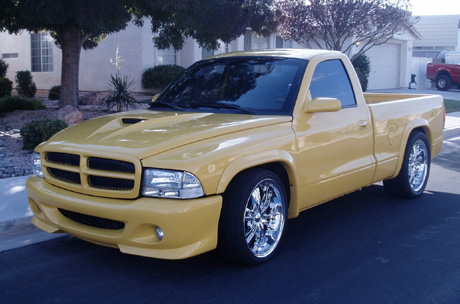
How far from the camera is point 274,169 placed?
16.6 ft

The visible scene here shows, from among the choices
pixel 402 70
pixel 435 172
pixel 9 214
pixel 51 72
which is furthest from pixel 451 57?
pixel 9 214

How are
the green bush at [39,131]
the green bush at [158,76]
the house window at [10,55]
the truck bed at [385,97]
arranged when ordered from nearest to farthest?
1. the truck bed at [385,97]
2. the green bush at [39,131]
3. the green bush at [158,76]
4. the house window at [10,55]

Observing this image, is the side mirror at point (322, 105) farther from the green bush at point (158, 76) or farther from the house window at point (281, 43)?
the house window at point (281, 43)

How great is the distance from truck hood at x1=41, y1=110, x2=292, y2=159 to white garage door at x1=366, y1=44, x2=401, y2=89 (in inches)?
946

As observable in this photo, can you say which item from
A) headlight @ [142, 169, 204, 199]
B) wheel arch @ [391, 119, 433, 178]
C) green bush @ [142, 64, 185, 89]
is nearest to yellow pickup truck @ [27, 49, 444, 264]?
headlight @ [142, 169, 204, 199]

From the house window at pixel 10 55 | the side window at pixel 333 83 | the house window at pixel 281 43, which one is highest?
the house window at pixel 281 43

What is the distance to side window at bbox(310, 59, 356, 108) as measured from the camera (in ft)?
18.6

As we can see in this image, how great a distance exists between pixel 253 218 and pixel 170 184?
0.94 meters

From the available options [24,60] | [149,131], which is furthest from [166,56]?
[149,131]

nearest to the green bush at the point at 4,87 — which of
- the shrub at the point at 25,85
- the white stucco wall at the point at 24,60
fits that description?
the shrub at the point at 25,85

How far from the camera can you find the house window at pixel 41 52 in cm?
2369

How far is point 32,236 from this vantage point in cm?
569

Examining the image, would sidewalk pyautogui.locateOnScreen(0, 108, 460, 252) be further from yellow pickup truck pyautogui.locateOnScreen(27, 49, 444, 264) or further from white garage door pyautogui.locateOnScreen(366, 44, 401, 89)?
→ white garage door pyautogui.locateOnScreen(366, 44, 401, 89)

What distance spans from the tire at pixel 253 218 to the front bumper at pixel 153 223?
0.16m
